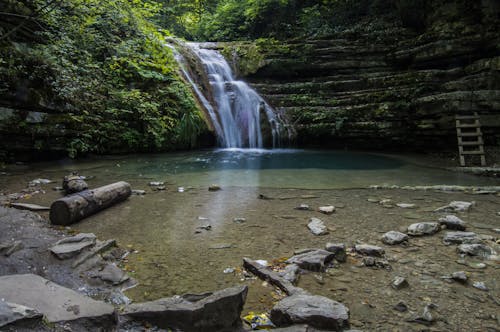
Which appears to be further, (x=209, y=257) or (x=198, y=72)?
(x=198, y=72)

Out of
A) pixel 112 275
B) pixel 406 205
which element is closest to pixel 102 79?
pixel 112 275

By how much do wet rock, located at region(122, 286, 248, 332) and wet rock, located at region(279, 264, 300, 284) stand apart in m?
0.68

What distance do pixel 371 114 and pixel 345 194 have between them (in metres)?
7.37

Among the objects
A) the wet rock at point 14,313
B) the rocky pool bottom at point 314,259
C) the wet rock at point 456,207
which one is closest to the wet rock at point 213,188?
the rocky pool bottom at point 314,259

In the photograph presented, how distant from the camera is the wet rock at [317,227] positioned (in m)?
3.69

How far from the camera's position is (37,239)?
10.5ft

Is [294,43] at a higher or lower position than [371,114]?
higher

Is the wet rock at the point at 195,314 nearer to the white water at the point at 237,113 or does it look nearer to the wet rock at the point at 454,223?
the wet rock at the point at 454,223

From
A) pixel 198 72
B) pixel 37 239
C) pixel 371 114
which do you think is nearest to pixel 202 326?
pixel 37 239

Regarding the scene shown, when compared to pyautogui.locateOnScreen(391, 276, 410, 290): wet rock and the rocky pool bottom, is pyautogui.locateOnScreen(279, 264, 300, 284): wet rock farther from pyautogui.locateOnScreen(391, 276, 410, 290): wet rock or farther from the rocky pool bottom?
pyautogui.locateOnScreen(391, 276, 410, 290): wet rock

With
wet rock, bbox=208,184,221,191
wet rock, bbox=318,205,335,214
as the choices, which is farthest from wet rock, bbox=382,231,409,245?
wet rock, bbox=208,184,221,191

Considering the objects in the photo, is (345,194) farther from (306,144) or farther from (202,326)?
(306,144)

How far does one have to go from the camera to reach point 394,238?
335 centimetres

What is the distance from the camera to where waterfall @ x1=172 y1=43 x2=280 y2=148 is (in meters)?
12.7
